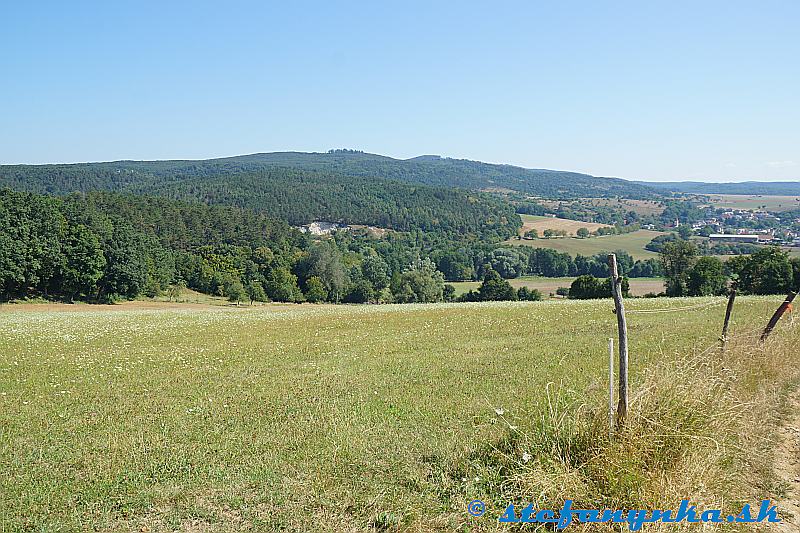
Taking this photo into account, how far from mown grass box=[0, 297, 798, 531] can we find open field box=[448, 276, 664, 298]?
220 ft

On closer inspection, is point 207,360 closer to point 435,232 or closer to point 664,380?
point 664,380

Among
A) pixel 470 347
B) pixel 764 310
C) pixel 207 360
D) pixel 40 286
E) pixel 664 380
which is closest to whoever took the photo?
pixel 664 380

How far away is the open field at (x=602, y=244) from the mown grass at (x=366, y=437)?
111m

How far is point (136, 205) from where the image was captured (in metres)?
109

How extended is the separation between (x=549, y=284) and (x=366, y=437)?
10409 centimetres

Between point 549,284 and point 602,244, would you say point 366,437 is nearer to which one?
point 549,284

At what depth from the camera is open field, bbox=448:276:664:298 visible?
8393 cm

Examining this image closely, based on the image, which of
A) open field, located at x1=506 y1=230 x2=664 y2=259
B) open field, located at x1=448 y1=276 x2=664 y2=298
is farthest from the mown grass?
open field, located at x1=506 y1=230 x2=664 y2=259

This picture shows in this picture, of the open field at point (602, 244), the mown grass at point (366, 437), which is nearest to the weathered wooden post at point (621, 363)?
the mown grass at point (366, 437)

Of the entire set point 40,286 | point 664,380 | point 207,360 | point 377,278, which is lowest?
point 377,278

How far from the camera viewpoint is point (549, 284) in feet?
361

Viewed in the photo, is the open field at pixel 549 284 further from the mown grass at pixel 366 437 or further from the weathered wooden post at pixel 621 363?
the weathered wooden post at pixel 621 363

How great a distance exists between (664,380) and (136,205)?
114m

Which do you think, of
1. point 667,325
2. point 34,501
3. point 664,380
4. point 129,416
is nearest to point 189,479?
point 34,501
